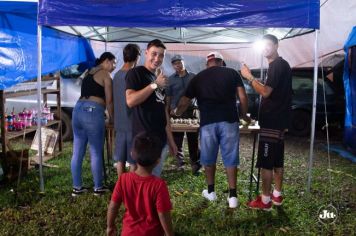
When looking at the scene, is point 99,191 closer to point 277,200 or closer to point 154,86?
point 154,86

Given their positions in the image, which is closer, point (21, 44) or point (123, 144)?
point (123, 144)

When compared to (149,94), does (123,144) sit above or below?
below

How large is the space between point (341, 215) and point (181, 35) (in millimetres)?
4373

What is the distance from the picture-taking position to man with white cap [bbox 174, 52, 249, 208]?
410 cm

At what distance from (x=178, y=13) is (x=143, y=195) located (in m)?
2.43

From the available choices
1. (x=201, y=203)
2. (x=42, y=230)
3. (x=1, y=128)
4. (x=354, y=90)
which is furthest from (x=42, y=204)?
(x=354, y=90)

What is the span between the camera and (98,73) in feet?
14.3

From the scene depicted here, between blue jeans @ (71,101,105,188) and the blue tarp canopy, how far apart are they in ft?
3.09

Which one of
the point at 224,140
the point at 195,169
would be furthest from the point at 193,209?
the point at 195,169

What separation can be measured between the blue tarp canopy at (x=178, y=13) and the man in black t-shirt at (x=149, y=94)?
2.81ft

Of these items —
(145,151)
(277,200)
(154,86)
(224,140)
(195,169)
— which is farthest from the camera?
(195,169)

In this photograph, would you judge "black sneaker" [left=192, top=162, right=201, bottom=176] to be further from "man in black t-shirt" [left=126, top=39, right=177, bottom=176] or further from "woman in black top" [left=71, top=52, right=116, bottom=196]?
"man in black t-shirt" [left=126, top=39, right=177, bottom=176]

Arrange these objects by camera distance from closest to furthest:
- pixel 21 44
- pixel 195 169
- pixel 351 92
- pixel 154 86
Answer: pixel 154 86
pixel 21 44
pixel 195 169
pixel 351 92

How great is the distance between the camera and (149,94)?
11.0 ft
